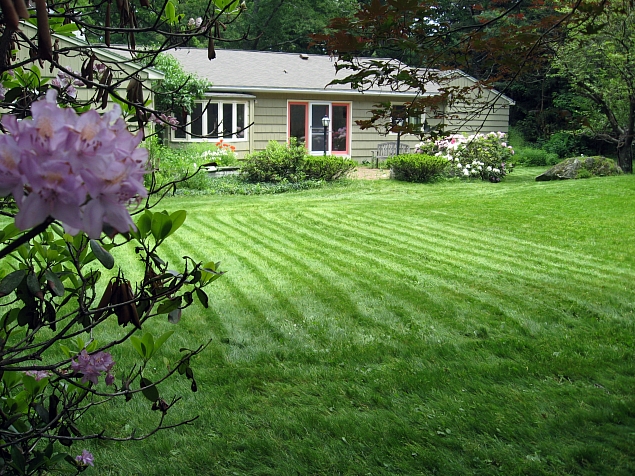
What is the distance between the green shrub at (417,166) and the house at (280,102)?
381cm

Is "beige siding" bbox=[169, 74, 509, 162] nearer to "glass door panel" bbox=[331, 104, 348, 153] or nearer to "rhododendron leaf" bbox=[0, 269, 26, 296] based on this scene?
"glass door panel" bbox=[331, 104, 348, 153]

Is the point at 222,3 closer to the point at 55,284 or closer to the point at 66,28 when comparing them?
the point at 66,28

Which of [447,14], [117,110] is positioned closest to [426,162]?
[117,110]

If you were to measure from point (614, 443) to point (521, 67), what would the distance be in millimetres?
2511

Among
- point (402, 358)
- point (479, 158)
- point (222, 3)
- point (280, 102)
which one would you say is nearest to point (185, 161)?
point (280, 102)

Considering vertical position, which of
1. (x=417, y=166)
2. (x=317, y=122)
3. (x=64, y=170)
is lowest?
(x=417, y=166)

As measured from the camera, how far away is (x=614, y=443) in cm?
330

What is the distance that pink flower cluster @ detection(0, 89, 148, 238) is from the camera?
30.3 inches

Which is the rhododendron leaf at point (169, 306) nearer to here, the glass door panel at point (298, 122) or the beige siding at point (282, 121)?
the beige siding at point (282, 121)

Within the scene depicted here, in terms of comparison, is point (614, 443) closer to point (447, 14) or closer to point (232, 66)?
point (232, 66)

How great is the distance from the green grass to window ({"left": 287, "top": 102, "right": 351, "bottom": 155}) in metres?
12.3

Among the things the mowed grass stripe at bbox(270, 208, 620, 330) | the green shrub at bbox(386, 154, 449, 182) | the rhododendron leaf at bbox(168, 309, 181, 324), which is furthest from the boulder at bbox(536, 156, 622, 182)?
the rhododendron leaf at bbox(168, 309, 181, 324)

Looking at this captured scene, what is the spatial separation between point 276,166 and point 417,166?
3.55m

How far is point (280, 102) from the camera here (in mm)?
20578
